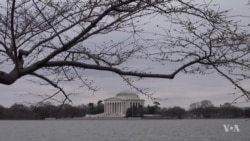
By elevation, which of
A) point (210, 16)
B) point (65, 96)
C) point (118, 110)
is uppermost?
point (118, 110)

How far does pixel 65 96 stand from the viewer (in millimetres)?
6012

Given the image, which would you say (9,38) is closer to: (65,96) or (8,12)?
(8,12)

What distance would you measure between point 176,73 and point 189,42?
42 centimetres

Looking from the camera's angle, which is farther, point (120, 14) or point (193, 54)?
point (120, 14)

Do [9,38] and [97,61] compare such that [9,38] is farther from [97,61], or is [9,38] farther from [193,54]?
[193,54]

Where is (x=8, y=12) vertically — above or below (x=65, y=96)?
above

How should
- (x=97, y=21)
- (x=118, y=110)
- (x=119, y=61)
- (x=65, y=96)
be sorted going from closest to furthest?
1. (x=97, y=21)
2. (x=119, y=61)
3. (x=65, y=96)
4. (x=118, y=110)

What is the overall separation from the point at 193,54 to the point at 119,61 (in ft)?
3.06

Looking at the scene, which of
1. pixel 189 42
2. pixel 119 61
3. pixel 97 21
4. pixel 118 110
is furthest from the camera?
pixel 118 110

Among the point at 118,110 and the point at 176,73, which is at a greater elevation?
the point at 118,110

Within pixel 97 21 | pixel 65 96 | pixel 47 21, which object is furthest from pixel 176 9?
pixel 65 96

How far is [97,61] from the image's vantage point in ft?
17.9

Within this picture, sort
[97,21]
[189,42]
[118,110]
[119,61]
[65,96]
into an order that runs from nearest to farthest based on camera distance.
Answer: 1. [189,42]
2. [97,21]
3. [119,61]
4. [65,96]
5. [118,110]

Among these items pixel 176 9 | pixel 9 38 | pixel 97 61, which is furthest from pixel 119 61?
pixel 9 38
